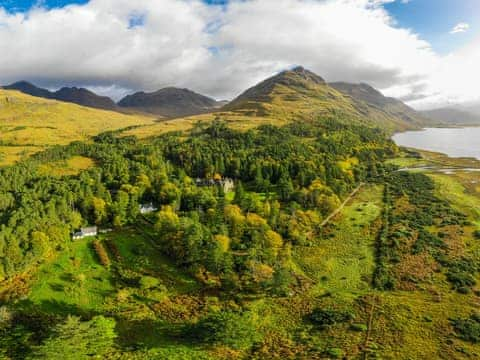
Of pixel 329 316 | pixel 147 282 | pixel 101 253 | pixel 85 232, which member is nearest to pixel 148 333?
pixel 147 282

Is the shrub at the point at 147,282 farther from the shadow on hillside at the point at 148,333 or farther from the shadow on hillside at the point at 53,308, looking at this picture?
the shadow on hillside at the point at 53,308

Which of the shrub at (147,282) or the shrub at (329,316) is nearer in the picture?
the shrub at (329,316)

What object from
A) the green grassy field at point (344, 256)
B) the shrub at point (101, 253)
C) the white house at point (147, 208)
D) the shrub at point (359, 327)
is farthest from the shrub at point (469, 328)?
the white house at point (147, 208)

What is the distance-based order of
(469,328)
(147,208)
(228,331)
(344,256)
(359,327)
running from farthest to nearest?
(147,208) → (344,256) → (359,327) → (469,328) → (228,331)

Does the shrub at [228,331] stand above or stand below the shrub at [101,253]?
below

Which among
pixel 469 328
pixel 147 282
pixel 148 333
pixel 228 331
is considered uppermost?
pixel 147 282

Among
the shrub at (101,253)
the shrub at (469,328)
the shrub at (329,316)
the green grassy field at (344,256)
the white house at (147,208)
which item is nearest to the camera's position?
the shrub at (469,328)

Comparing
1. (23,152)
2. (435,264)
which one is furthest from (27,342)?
(23,152)

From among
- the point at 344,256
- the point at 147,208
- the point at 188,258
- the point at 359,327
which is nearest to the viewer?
the point at 359,327

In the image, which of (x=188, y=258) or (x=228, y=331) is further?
(x=188, y=258)

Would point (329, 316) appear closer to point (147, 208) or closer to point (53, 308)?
point (53, 308)
